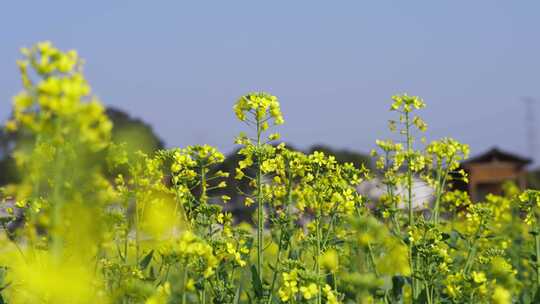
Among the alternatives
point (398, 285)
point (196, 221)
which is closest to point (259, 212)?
point (196, 221)

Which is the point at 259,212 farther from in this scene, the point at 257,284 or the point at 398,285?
the point at 398,285

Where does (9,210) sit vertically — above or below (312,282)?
above

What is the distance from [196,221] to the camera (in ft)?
14.0

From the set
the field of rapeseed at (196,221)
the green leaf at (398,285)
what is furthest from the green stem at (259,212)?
the green leaf at (398,285)

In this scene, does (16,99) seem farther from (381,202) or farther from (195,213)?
(381,202)

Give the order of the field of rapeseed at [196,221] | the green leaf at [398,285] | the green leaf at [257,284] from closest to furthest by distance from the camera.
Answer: the field of rapeseed at [196,221]
the green leaf at [257,284]
the green leaf at [398,285]

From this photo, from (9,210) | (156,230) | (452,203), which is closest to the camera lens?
(156,230)

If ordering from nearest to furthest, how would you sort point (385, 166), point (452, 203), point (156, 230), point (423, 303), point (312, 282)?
point (312, 282) → point (156, 230) → point (423, 303) → point (385, 166) → point (452, 203)

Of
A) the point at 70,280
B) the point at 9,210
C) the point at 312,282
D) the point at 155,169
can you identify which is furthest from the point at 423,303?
the point at 70,280

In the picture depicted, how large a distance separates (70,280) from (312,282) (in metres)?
1.45

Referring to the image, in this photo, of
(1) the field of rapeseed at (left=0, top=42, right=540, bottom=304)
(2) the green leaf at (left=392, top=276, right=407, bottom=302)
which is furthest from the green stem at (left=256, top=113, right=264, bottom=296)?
(2) the green leaf at (left=392, top=276, right=407, bottom=302)

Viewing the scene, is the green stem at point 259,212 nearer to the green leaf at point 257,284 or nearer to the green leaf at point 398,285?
the green leaf at point 257,284

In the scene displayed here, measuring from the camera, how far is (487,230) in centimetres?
558

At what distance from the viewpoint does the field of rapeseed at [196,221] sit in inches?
85.8
